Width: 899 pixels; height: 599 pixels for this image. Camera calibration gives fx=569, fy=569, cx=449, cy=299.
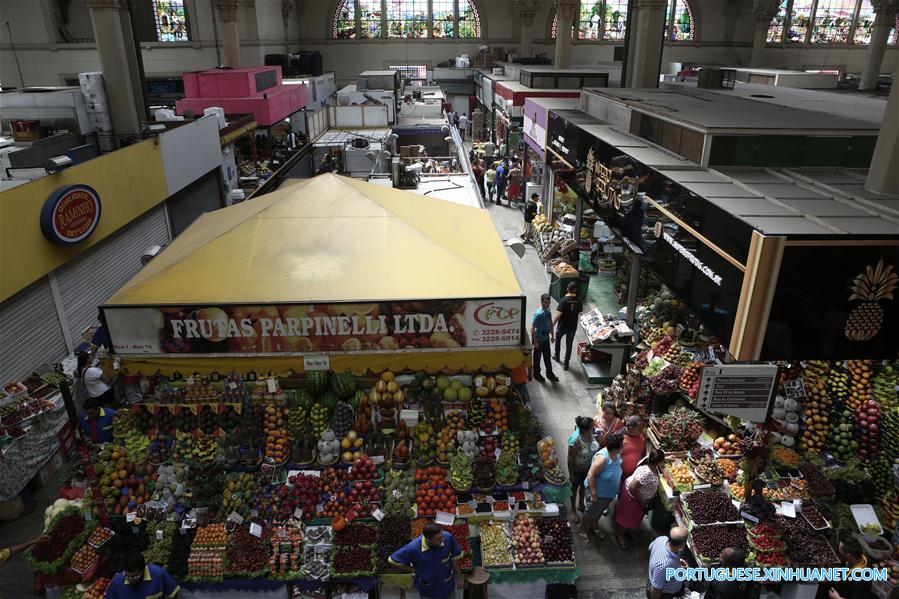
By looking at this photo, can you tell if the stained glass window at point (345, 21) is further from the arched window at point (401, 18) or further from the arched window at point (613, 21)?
the arched window at point (613, 21)

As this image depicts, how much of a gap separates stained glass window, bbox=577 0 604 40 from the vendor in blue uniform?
42.4m

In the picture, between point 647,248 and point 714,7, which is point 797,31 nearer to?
point 714,7

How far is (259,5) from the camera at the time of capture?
32500 mm

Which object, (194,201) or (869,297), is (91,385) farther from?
(869,297)

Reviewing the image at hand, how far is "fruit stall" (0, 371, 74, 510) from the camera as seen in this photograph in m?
6.84

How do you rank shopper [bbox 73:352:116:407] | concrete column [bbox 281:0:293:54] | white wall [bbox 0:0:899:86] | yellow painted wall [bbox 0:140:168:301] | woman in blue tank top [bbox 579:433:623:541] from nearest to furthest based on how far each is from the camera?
1. woman in blue tank top [bbox 579:433:623:541]
2. shopper [bbox 73:352:116:407]
3. yellow painted wall [bbox 0:140:168:301]
4. concrete column [bbox 281:0:293:54]
5. white wall [bbox 0:0:899:86]

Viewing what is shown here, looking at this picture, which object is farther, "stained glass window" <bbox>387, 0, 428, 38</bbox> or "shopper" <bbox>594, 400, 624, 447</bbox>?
"stained glass window" <bbox>387, 0, 428, 38</bbox>

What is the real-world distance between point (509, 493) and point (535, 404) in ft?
10.1

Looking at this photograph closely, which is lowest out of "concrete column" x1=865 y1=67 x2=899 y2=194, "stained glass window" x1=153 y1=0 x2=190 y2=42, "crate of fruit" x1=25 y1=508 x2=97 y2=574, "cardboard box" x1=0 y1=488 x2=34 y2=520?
"cardboard box" x1=0 y1=488 x2=34 y2=520

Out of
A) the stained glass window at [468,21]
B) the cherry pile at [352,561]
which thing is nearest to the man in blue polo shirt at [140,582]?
the cherry pile at [352,561]

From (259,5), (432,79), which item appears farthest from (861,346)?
(432,79)

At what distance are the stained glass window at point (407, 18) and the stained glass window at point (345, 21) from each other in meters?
2.55

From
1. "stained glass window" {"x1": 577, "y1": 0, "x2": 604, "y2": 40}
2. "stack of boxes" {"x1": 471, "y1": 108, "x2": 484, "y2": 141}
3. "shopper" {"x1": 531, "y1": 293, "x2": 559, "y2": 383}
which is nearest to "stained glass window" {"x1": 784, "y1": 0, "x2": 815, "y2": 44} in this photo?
"stained glass window" {"x1": 577, "y1": 0, "x2": 604, "y2": 40}

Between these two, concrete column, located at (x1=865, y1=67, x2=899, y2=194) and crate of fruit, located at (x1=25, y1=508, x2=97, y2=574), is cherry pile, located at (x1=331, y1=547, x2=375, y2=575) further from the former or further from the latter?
concrete column, located at (x1=865, y1=67, x2=899, y2=194)
